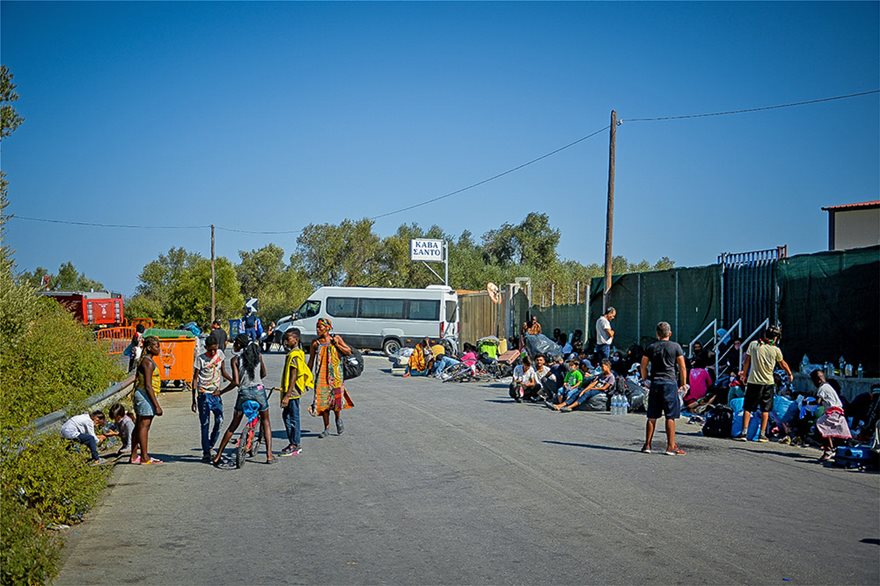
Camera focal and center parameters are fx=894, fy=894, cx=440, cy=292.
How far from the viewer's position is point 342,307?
3997 cm

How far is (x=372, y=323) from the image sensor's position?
131 ft

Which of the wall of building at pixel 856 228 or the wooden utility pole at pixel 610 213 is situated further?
the wall of building at pixel 856 228

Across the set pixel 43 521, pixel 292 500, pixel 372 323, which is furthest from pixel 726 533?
pixel 372 323

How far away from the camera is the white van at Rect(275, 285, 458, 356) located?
39344 millimetres

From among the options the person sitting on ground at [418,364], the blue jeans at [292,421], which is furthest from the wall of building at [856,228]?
the blue jeans at [292,421]

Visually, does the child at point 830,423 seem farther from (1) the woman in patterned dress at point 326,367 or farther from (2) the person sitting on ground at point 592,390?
(1) the woman in patterned dress at point 326,367

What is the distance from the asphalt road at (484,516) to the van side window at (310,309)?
2629cm

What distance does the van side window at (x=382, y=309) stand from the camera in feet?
130

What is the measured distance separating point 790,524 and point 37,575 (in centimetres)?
625

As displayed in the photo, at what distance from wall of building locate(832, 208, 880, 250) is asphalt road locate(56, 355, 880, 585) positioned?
22.0m

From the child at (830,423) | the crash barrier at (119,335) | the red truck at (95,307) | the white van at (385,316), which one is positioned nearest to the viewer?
the child at (830,423)

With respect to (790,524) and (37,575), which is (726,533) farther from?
(37,575)

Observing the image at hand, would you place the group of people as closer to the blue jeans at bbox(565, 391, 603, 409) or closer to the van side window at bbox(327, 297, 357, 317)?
the blue jeans at bbox(565, 391, 603, 409)

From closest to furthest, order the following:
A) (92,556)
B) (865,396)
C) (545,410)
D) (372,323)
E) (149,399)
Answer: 1. (92,556)
2. (149,399)
3. (865,396)
4. (545,410)
5. (372,323)
